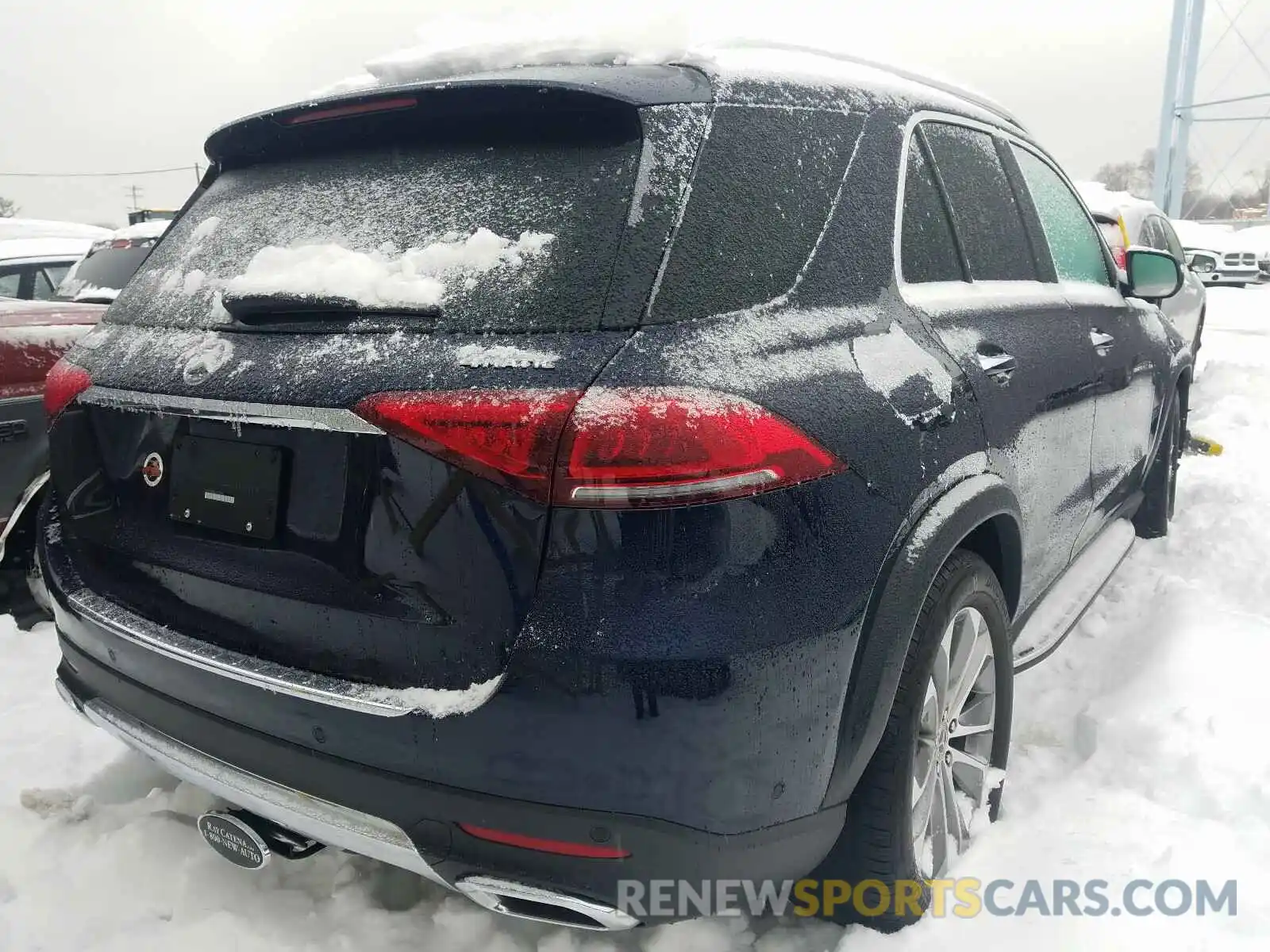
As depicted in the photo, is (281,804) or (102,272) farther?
(102,272)

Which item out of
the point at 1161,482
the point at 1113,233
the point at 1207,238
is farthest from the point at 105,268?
the point at 1207,238

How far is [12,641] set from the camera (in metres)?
3.58

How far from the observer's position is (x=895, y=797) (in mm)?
1783

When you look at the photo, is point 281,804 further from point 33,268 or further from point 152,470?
point 33,268

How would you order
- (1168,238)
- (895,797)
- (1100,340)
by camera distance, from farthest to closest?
(1168,238) → (1100,340) → (895,797)

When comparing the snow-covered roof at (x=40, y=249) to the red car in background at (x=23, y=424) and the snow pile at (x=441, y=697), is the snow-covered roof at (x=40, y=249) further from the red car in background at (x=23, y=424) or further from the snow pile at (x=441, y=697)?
the snow pile at (x=441, y=697)

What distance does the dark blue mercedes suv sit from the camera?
141cm

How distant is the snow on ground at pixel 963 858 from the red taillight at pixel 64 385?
1.08 m

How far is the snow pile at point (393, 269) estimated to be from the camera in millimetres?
1563

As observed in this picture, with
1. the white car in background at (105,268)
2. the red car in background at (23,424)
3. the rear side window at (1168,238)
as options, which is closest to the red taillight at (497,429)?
the red car in background at (23,424)

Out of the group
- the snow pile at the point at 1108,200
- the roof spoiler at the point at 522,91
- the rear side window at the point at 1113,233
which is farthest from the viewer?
the snow pile at the point at 1108,200

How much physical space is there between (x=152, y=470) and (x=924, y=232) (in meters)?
1.69

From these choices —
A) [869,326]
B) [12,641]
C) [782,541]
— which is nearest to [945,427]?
[869,326]

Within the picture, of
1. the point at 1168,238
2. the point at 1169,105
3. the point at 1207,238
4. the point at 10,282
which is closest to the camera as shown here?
the point at 10,282
